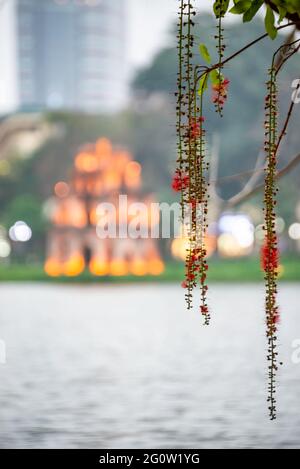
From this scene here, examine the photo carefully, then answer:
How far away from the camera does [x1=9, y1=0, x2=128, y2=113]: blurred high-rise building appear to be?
2098 inches

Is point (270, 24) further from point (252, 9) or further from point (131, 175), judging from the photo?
point (131, 175)

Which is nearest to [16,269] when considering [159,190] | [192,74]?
[159,190]

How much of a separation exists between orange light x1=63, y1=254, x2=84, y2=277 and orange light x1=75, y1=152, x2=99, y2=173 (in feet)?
6.20

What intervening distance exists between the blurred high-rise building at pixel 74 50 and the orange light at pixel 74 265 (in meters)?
18.2

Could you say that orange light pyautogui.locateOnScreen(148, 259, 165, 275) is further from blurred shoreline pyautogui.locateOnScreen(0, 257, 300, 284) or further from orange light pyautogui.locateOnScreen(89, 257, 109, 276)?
orange light pyautogui.locateOnScreen(89, 257, 109, 276)

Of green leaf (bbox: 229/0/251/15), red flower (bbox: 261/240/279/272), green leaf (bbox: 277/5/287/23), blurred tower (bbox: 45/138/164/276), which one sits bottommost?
red flower (bbox: 261/240/279/272)

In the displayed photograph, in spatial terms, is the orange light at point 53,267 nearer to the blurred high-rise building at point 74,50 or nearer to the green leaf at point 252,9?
the blurred high-rise building at point 74,50

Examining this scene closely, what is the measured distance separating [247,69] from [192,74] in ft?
88.3

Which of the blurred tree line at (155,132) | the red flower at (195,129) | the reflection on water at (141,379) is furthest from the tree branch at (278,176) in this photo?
the blurred tree line at (155,132)

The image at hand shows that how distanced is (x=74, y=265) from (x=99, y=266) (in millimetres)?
616

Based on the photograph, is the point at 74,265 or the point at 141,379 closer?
the point at 141,379

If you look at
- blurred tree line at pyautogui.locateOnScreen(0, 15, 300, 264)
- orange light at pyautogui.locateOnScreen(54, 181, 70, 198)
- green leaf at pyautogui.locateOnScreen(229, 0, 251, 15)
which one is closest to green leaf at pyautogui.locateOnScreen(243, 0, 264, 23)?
green leaf at pyautogui.locateOnScreen(229, 0, 251, 15)

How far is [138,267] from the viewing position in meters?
24.6

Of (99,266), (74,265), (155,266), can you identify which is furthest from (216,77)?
(74,265)
